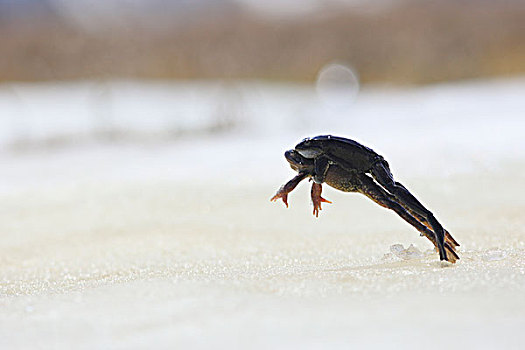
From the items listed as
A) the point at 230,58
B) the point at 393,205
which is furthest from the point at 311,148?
the point at 230,58

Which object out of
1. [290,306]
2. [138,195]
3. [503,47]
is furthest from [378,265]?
[503,47]

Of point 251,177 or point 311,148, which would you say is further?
point 251,177

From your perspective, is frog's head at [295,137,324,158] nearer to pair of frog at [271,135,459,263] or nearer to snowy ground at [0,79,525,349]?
pair of frog at [271,135,459,263]

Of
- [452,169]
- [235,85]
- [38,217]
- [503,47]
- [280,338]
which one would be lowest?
[280,338]

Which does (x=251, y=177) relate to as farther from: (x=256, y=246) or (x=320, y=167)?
(x=320, y=167)

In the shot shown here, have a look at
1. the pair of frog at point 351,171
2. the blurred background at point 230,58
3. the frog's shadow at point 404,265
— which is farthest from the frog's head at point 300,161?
the blurred background at point 230,58

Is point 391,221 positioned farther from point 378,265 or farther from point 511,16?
point 511,16
